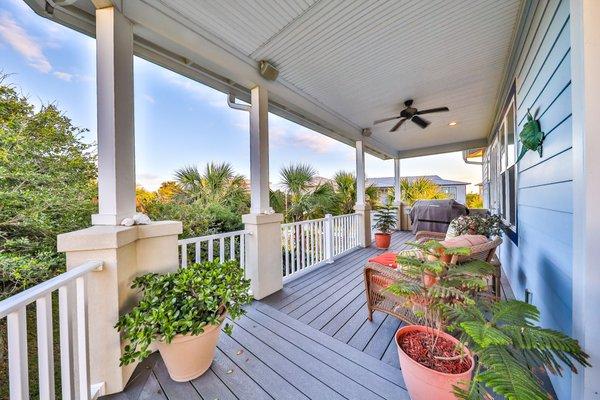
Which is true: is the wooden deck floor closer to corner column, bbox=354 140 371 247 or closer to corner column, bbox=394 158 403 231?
corner column, bbox=354 140 371 247

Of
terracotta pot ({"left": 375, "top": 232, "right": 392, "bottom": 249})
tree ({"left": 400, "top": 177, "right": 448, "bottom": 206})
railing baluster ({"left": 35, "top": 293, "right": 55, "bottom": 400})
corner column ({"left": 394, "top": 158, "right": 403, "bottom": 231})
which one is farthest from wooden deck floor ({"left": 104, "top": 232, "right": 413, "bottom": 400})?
tree ({"left": 400, "top": 177, "right": 448, "bottom": 206})

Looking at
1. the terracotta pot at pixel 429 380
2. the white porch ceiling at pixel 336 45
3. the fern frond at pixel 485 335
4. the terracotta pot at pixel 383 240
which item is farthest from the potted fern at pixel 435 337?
the terracotta pot at pixel 383 240

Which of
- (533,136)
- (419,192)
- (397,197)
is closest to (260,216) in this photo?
(533,136)

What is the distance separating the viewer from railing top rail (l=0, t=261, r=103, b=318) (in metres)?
0.90

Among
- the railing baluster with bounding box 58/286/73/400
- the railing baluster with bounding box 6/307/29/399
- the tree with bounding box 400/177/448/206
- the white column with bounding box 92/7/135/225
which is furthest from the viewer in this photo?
the tree with bounding box 400/177/448/206

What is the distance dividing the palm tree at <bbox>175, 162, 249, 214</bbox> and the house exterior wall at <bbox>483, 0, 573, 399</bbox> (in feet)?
16.5

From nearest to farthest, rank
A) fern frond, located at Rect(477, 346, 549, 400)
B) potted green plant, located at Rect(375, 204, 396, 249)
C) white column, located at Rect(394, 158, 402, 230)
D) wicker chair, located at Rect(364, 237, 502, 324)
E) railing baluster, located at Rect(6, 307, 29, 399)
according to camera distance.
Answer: fern frond, located at Rect(477, 346, 549, 400) < railing baluster, located at Rect(6, 307, 29, 399) < wicker chair, located at Rect(364, 237, 502, 324) < potted green plant, located at Rect(375, 204, 396, 249) < white column, located at Rect(394, 158, 402, 230)

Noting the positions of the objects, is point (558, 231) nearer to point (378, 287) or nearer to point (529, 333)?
point (529, 333)

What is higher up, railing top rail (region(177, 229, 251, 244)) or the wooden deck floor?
railing top rail (region(177, 229, 251, 244))

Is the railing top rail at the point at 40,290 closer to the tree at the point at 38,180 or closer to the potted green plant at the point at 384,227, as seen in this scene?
the tree at the point at 38,180

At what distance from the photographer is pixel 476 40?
2.44 m

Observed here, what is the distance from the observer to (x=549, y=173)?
1.57 m

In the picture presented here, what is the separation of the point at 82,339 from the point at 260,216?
181 cm

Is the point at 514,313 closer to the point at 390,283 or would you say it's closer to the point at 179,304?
the point at 390,283
